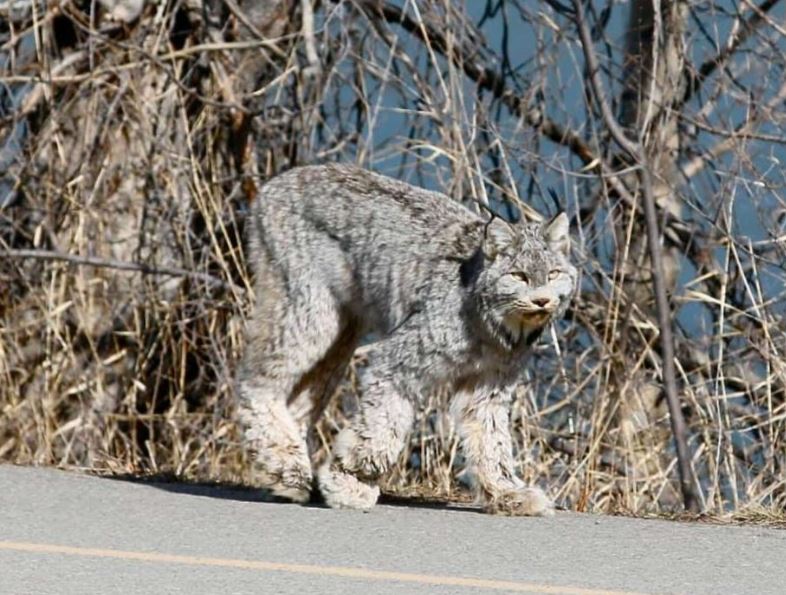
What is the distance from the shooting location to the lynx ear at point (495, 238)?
739 cm

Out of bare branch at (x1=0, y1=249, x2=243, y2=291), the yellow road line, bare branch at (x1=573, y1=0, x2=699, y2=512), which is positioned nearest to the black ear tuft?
bare branch at (x1=573, y1=0, x2=699, y2=512)

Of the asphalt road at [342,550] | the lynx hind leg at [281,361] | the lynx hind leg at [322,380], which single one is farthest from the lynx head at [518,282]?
the lynx hind leg at [322,380]

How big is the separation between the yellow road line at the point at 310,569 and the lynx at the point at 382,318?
54.5 inches

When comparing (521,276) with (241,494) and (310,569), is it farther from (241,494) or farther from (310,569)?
(310,569)

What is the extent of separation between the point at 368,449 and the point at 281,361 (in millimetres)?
825

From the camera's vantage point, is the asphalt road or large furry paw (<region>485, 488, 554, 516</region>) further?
large furry paw (<region>485, 488, 554, 516</region>)

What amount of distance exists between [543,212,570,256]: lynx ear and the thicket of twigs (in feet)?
4.75

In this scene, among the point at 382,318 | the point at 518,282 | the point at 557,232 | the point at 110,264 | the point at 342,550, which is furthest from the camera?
the point at 110,264

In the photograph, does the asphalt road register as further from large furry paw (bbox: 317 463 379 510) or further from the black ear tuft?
the black ear tuft

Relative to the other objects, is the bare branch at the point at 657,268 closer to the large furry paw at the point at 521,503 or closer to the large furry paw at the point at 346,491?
the large furry paw at the point at 521,503

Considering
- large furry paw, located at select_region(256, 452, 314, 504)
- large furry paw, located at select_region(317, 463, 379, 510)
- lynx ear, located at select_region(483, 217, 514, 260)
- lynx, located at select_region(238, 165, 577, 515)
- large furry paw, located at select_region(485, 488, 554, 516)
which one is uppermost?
lynx ear, located at select_region(483, 217, 514, 260)

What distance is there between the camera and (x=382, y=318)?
7930 millimetres

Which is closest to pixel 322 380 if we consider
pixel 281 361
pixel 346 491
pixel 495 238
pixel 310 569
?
pixel 281 361

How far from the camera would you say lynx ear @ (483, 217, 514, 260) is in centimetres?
739
